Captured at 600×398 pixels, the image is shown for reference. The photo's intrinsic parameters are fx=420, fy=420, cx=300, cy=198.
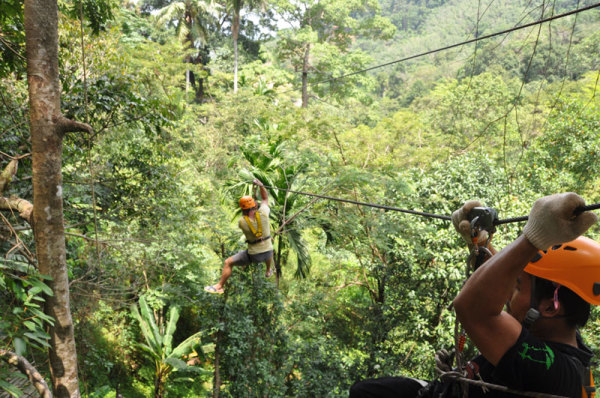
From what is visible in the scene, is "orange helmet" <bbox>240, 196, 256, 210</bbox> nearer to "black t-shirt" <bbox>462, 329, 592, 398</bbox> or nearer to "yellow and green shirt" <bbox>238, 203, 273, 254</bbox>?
"yellow and green shirt" <bbox>238, 203, 273, 254</bbox>

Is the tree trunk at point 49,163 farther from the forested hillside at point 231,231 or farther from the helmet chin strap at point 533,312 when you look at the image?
the helmet chin strap at point 533,312

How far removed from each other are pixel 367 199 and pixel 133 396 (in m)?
7.52

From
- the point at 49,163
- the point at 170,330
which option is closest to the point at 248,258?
the point at 49,163

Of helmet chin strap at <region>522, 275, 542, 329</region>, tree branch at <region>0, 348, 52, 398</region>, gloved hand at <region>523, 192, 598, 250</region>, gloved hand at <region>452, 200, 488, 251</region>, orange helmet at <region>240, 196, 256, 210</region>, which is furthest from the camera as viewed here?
orange helmet at <region>240, 196, 256, 210</region>

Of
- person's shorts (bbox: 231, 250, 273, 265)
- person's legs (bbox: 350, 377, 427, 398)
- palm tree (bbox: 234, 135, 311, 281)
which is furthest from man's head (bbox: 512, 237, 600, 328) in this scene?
palm tree (bbox: 234, 135, 311, 281)

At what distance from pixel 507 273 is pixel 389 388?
1091mm

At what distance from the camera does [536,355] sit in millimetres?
1302

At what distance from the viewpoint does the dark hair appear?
1.42 metres

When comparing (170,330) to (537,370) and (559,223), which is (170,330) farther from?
(559,223)

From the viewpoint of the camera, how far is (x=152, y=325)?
383 inches

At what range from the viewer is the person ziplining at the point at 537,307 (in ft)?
3.82

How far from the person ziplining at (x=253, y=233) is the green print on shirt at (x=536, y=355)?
412 centimetres

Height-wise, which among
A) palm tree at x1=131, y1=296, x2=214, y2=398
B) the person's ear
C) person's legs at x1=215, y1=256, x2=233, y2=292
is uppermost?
the person's ear

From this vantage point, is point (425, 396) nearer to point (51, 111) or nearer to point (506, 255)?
point (506, 255)
